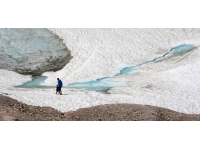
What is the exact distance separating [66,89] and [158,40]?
15065 mm

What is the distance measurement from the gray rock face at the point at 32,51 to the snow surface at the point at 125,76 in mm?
955

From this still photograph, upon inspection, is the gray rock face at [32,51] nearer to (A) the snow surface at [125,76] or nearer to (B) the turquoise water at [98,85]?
(A) the snow surface at [125,76]

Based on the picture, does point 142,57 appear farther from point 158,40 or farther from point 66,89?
point 66,89

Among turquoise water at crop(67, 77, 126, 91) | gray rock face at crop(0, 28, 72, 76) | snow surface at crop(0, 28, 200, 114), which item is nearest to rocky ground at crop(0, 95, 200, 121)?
snow surface at crop(0, 28, 200, 114)

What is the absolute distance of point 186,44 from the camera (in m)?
34.4

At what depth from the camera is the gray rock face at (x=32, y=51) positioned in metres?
28.6

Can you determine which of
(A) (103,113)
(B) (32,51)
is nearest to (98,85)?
(A) (103,113)

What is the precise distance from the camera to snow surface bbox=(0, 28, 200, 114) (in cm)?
2192

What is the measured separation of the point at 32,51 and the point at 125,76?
9.30m

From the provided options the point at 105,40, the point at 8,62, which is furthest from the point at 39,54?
the point at 105,40

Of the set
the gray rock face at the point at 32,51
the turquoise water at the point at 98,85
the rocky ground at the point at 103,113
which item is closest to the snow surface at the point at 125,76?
the turquoise water at the point at 98,85

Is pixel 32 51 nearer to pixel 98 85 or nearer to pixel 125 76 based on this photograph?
pixel 98 85

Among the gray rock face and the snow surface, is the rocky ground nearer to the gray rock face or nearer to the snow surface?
the snow surface

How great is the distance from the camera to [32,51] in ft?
103
